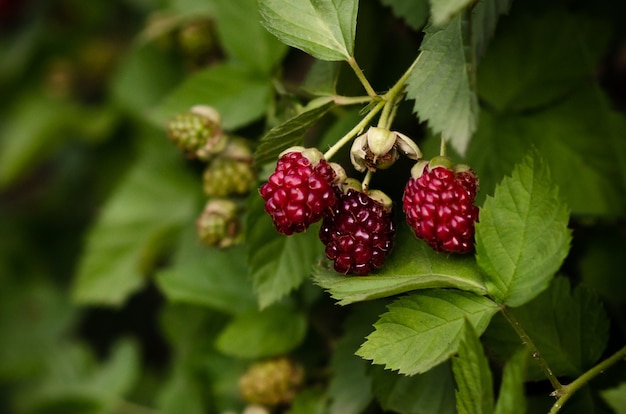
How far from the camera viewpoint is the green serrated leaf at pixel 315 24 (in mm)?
806

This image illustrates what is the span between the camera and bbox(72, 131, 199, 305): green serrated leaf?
1525 millimetres

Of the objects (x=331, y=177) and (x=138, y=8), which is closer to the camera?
Answer: (x=331, y=177)

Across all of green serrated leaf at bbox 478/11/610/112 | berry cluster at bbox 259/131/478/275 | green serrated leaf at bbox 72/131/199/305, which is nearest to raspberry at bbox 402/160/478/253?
berry cluster at bbox 259/131/478/275

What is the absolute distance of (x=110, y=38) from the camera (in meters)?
2.26

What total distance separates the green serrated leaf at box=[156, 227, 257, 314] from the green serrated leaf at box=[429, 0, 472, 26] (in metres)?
0.62

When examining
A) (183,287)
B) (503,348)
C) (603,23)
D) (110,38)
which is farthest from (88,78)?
(503,348)

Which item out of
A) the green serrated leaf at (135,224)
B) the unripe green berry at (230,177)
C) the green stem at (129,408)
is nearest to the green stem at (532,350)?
the unripe green berry at (230,177)

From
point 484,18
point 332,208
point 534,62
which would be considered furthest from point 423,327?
point 534,62

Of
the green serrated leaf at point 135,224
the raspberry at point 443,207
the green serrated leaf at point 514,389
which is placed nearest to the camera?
the green serrated leaf at point 514,389

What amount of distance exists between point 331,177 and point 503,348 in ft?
0.97

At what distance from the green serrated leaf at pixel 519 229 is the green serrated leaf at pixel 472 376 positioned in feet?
0.23

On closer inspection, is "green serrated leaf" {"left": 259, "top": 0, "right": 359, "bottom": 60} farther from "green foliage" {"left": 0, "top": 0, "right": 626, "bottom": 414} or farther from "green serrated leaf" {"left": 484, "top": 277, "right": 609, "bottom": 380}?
"green serrated leaf" {"left": 484, "top": 277, "right": 609, "bottom": 380}

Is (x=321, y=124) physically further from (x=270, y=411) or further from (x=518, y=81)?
(x=270, y=411)

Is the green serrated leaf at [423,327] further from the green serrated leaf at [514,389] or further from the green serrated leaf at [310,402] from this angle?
the green serrated leaf at [310,402]
